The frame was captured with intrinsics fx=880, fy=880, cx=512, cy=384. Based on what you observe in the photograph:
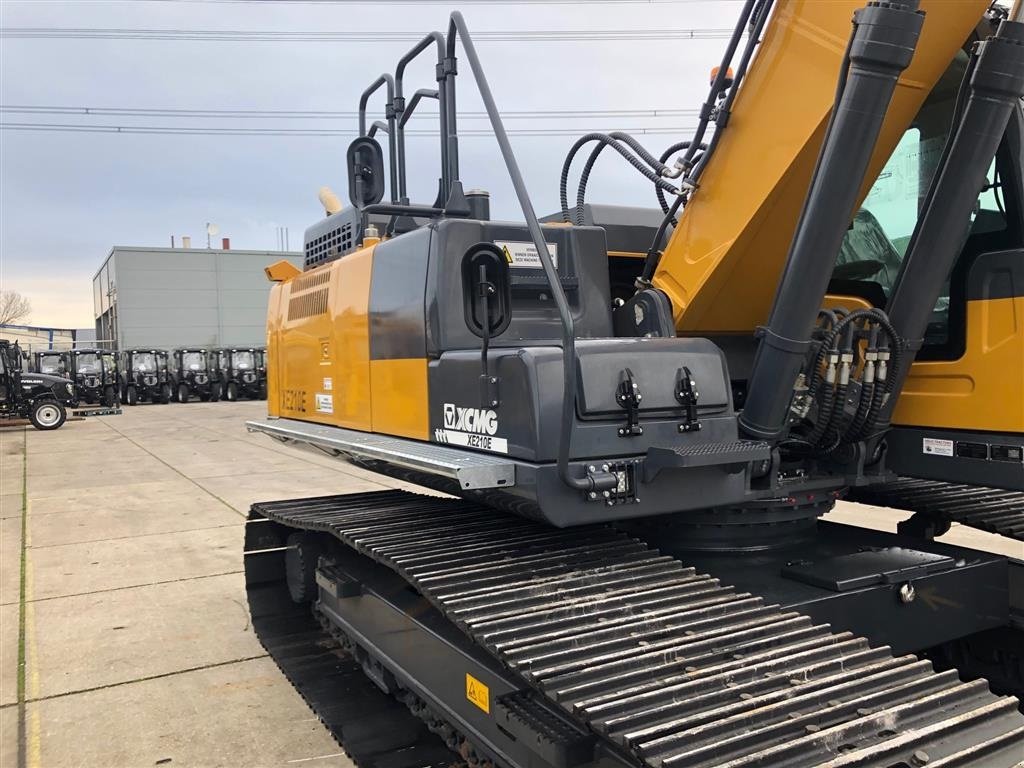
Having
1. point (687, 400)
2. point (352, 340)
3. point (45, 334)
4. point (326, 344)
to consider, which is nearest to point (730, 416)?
point (687, 400)

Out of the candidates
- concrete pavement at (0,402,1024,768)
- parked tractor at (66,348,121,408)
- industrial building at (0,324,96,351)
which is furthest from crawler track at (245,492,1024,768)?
industrial building at (0,324,96,351)

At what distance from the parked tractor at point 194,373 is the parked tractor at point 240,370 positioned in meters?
0.28

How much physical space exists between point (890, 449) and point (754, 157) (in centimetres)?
119

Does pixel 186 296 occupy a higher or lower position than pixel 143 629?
higher

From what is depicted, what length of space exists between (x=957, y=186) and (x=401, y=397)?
2060mm

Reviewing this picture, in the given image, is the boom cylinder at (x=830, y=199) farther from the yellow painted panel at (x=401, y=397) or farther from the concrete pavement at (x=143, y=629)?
the concrete pavement at (x=143, y=629)

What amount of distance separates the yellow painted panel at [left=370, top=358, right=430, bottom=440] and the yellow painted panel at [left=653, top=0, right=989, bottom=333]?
→ 995 millimetres

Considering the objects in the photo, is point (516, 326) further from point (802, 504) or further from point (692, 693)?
point (692, 693)

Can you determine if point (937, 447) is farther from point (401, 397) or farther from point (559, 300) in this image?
point (401, 397)

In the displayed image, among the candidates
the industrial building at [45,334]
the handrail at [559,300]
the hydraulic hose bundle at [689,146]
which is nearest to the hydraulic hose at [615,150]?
the hydraulic hose bundle at [689,146]

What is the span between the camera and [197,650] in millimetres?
5000

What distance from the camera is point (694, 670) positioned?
7.24ft

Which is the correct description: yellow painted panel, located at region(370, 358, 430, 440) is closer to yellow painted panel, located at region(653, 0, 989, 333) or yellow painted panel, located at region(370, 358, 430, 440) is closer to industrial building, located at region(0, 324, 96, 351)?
yellow painted panel, located at region(653, 0, 989, 333)

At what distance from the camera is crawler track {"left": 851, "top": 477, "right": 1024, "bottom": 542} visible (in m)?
3.83
